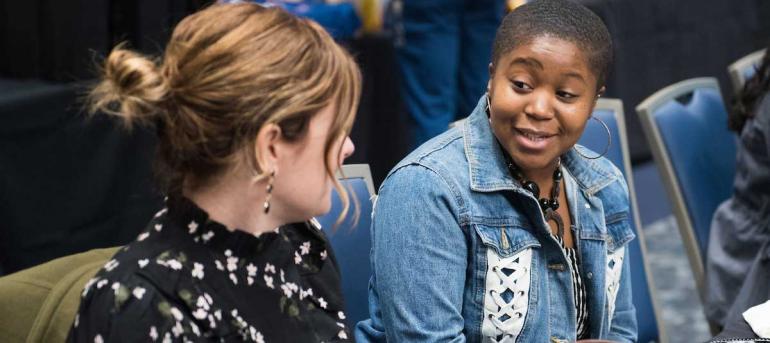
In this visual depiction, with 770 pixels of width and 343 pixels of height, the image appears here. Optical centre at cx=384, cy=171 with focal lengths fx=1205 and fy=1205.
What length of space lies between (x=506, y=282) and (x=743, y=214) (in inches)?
46.0

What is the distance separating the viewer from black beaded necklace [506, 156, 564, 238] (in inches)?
81.0

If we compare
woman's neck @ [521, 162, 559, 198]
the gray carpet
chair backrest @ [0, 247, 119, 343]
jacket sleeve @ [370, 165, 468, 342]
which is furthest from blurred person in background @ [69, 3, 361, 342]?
the gray carpet

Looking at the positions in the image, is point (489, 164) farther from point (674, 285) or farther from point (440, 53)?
point (674, 285)

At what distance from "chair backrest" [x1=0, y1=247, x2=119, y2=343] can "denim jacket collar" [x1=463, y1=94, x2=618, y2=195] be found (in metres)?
0.65

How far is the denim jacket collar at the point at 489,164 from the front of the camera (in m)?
1.97

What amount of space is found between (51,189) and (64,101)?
9.7 inches

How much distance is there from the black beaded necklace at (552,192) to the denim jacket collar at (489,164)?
35mm

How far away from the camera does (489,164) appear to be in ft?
6.52

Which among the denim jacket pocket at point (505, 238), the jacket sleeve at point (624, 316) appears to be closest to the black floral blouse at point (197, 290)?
the denim jacket pocket at point (505, 238)

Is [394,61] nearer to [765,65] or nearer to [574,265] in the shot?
[765,65]

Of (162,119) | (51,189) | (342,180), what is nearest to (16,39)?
(51,189)

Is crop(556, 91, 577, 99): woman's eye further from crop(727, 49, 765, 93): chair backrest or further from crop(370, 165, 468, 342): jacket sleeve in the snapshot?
crop(727, 49, 765, 93): chair backrest

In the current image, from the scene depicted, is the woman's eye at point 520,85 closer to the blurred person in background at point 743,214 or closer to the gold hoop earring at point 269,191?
the gold hoop earring at point 269,191

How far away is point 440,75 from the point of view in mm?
4234
